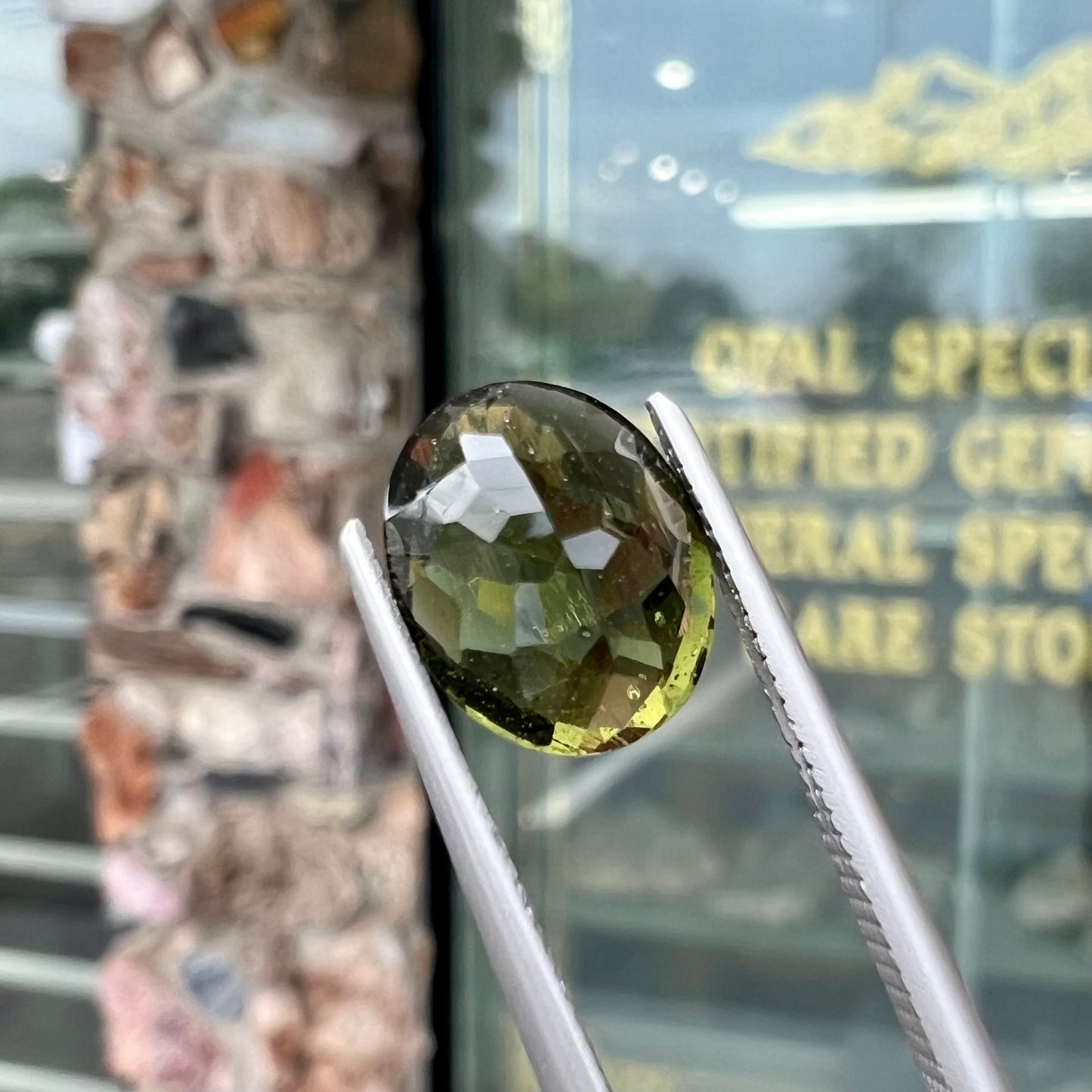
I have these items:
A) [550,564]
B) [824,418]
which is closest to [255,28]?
[824,418]

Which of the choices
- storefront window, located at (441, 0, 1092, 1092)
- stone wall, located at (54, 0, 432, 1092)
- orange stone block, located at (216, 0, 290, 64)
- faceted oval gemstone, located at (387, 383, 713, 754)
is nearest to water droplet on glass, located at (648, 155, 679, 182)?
storefront window, located at (441, 0, 1092, 1092)

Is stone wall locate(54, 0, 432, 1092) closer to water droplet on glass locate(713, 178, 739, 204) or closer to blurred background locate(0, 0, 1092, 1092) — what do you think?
blurred background locate(0, 0, 1092, 1092)

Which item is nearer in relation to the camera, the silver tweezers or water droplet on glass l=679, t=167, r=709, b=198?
the silver tweezers

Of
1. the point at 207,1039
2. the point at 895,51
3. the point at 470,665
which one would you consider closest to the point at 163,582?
the point at 207,1039

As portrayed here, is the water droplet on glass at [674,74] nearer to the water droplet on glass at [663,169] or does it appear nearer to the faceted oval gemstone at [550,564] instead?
the water droplet on glass at [663,169]

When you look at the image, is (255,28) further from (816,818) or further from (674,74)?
(816,818)

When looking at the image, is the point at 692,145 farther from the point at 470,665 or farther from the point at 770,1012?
the point at 770,1012
